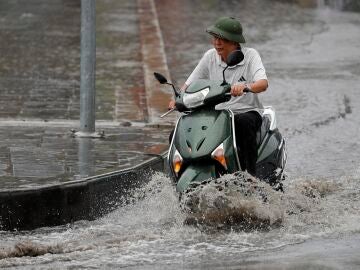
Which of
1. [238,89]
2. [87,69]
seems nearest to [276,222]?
[238,89]

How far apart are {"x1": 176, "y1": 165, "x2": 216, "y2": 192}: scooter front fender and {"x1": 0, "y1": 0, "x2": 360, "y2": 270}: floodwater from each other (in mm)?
154

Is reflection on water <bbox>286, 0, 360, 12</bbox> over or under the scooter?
under

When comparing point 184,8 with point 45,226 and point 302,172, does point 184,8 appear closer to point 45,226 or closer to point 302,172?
point 302,172

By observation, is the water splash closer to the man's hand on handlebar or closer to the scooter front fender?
the scooter front fender

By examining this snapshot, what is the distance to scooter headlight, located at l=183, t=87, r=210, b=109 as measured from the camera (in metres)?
9.30

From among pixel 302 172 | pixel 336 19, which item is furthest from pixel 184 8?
pixel 302 172

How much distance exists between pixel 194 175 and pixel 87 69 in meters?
3.93

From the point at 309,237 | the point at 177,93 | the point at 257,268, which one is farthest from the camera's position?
the point at 177,93

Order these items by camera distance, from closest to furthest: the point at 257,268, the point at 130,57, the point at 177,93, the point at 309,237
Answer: the point at 257,268 < the point at 309,237 < the point at 177,93 < the point at 130,57

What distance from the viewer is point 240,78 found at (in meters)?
9.79

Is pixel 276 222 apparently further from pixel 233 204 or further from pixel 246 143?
pixel 246 143

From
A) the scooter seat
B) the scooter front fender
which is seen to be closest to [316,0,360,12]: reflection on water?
the scooter seat

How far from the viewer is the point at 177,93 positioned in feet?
31.3

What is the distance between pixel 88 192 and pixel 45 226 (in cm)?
57
